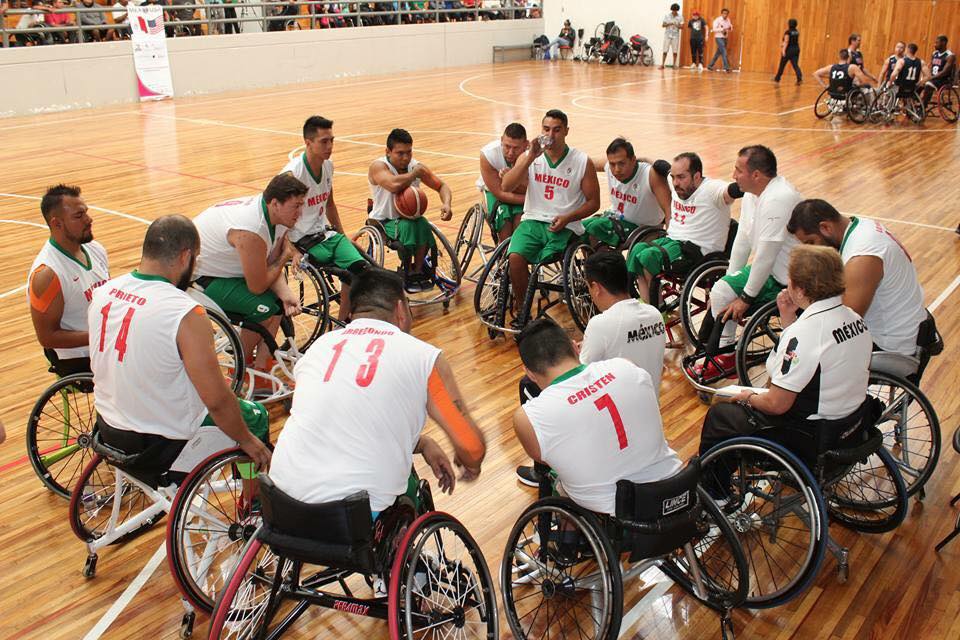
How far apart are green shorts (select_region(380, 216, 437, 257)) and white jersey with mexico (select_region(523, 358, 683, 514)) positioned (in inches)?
124

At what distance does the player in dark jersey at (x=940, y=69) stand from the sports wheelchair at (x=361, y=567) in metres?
12.9

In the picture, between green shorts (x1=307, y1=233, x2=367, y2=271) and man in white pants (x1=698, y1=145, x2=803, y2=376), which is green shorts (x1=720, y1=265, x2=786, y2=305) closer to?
man in white pants (x1=698, y1=145, x2=803, y2=376)

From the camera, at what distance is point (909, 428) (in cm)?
371

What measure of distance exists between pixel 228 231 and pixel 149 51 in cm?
1266

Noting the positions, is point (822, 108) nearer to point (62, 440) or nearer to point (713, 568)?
point (713, 568)

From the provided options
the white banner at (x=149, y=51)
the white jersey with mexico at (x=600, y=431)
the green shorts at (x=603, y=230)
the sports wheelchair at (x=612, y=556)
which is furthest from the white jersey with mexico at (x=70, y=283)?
the white banner at (x=149, y=51)

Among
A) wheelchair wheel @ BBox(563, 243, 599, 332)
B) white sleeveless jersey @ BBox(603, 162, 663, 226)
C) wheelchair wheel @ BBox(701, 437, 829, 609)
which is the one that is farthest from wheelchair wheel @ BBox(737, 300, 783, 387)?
white sleeveless jersey @ BBox(603, 162, 663, 226)

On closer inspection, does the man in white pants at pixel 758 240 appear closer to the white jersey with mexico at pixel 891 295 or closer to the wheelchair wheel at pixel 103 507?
the white jersey with mexico at pixel 891 295

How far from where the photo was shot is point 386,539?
234cm

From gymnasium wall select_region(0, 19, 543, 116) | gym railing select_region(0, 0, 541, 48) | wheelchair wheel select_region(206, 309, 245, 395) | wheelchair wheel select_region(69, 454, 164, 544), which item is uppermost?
gym railing select_region(0, 0, 541, 48)

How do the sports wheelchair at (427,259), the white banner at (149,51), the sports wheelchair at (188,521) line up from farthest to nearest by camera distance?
the white banner at (149,51), the sports wheelchair at (427,259), the sports wheelchair at (188,521)

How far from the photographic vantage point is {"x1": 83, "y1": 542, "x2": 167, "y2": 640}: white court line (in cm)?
279

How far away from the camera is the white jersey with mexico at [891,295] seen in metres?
3.39

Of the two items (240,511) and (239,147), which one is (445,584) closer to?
(240,511)
